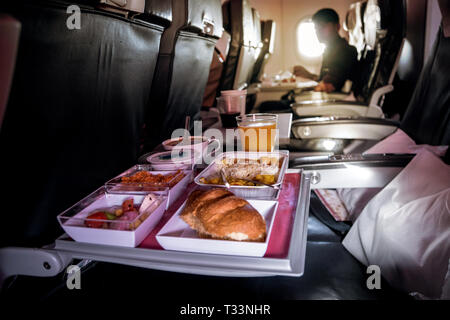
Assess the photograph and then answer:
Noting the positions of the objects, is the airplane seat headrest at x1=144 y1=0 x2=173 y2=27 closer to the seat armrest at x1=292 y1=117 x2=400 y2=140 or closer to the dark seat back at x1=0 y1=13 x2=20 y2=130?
the dark seat back at x1=0 y1=13 x2=20 y2=130

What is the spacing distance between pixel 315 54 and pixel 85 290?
977 centimetres

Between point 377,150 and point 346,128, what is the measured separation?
27cm

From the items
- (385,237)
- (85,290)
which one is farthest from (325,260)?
(85,290)

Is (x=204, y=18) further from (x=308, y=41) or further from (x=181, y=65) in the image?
(x=308, y=41)

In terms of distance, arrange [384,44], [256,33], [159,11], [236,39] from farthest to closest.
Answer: [256,33]
[236,39]
[384,44]
[159,11]

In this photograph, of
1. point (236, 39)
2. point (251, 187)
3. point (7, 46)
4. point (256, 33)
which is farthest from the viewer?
point (256, 33)

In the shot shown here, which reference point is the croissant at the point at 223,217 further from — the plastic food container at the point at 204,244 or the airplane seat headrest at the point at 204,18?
the airplane seat headrest at the point at 204,18

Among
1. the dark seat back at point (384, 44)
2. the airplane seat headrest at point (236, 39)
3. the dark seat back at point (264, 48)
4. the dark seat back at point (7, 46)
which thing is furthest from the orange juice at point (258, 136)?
the dark seat back at point (264, 48)

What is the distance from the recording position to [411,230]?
0.93 meters

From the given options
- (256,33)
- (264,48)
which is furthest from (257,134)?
(264,48)

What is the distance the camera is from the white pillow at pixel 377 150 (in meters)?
1.31

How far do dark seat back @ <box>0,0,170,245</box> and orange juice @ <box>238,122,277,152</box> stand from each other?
502 millimetres

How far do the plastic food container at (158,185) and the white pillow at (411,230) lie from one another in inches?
23.2

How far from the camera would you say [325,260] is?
105 cm
